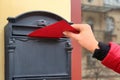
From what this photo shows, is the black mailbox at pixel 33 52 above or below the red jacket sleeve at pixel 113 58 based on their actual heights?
below

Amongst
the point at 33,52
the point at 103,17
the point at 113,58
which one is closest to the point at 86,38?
the point at 113,58

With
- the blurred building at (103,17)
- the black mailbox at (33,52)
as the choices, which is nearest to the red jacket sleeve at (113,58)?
the black mailbox at (33,52)

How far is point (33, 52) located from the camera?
8.46ft

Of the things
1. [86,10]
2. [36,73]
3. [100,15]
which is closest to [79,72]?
[36,73]

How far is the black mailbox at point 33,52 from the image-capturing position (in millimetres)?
2475

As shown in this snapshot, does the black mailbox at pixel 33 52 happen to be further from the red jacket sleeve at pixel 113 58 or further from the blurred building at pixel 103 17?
the blurred building at pixel 103 17

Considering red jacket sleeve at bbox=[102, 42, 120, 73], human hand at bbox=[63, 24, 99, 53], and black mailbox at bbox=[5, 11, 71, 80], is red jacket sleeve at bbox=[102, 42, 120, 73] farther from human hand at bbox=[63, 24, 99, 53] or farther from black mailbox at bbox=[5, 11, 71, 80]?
black mailbox at bbox=[5, 11, 71, 80]

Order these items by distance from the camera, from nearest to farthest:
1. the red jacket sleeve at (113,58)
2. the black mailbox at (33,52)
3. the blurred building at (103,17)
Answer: the red jacket sleeve at (113,58) → the black mailbox at (33,52) → the blurred building at (103,17)

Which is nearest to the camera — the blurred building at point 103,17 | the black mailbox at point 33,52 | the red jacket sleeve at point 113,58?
the red jacket sleeve at point 113,58

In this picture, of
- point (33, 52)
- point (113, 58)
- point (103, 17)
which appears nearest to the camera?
point (113, 58)

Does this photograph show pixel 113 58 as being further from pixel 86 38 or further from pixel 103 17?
pixel 103 17

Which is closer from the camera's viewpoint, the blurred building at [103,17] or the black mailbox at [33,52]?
the black mailbox at [33,52]

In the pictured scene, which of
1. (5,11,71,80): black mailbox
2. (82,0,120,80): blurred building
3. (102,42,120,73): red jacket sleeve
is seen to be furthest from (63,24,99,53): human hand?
(82,0,120,80): blurred building

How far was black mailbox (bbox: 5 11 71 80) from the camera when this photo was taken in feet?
8.12
